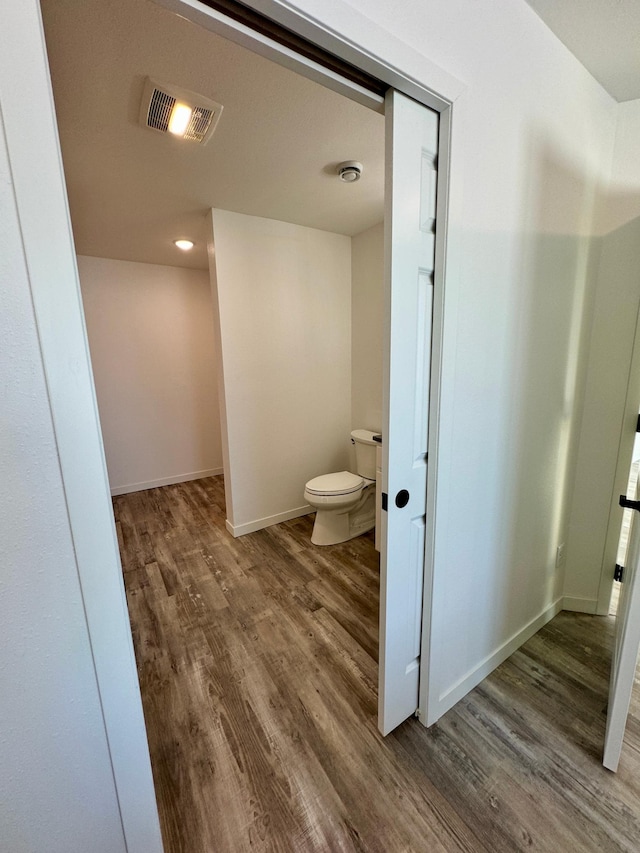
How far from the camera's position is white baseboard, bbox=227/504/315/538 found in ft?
9.05

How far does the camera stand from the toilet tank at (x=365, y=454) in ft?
8.85

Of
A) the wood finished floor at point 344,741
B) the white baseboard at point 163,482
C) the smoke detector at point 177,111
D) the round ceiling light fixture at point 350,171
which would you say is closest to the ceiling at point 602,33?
the round ceiling light fixture at point 350,171

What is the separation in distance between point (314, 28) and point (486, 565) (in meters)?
1.71

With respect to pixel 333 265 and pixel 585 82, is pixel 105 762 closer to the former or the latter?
pixel 585 82

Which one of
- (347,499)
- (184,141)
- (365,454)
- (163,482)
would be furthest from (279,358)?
(163,482)

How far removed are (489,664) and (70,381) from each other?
191 cm

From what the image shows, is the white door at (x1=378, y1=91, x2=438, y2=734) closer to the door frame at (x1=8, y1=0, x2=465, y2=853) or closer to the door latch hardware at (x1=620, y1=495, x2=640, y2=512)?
the door frame at (x1=8, y1=0, x2=465, y2=853)

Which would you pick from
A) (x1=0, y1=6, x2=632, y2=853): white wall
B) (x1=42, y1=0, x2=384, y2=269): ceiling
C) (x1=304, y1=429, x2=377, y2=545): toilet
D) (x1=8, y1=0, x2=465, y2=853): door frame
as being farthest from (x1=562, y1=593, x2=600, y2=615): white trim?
(x1=42, y1=0, x2=384, y2=269): ceiling

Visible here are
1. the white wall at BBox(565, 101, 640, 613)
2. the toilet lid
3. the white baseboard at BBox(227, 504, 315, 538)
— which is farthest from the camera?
the white baseboard at BBox(227, 504, 315, 538)

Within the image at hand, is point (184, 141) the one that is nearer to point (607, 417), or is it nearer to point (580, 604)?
point (607, 417)

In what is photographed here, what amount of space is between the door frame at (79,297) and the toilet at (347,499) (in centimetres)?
179

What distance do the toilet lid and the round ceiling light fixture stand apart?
192cm

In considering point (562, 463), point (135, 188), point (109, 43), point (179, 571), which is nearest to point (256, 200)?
point (135, 188)

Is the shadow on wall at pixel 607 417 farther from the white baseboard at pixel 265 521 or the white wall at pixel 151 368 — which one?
the white wall at pixel 151 368
